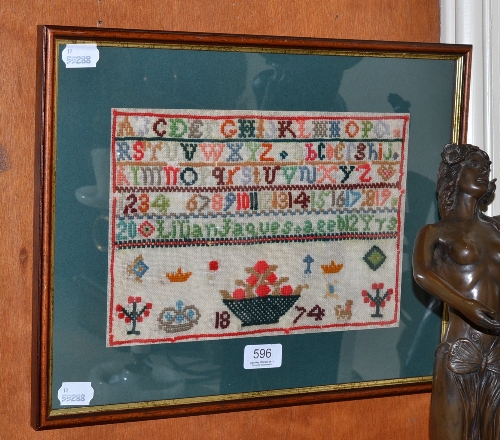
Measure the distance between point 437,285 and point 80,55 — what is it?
0.82 meters

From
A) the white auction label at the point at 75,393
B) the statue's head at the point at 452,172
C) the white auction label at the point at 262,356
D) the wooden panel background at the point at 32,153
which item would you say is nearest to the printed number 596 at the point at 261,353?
the white auction label at the point at 262,356

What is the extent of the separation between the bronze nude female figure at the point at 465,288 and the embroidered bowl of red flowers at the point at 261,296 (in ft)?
1.05

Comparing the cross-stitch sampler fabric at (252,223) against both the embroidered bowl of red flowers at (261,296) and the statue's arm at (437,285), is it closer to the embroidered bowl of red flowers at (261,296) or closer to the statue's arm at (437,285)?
the embroidered bowl of red flowers at (261,296)

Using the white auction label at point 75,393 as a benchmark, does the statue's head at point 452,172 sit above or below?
→ above

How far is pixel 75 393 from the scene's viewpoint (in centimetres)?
174

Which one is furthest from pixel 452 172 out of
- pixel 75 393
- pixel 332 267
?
pixel 75 393

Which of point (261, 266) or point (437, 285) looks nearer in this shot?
point (437, 285)

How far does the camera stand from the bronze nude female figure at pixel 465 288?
1.68 metres

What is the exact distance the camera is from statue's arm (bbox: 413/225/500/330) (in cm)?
161

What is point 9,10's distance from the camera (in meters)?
1.66

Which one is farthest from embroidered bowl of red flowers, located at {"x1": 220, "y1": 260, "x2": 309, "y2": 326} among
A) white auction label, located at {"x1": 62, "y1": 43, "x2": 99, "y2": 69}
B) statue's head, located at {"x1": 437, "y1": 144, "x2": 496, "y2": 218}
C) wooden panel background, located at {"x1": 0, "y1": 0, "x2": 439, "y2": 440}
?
white auction label, located at {"x1": 62, "y1": 43, "x2": 99, "y2": 69}

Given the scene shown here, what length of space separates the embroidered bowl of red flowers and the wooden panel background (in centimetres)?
24

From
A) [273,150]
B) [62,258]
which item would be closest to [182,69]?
[273,150]

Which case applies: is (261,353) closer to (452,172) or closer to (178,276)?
(178,276)
